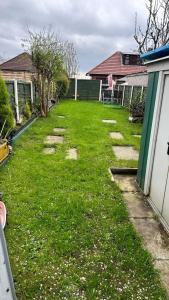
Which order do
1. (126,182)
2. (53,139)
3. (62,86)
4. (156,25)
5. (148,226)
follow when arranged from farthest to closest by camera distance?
(62,86)
(156,25)
(53,139)
(126,182)
(148,226)

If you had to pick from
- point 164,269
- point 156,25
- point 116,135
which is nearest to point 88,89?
point 156,25

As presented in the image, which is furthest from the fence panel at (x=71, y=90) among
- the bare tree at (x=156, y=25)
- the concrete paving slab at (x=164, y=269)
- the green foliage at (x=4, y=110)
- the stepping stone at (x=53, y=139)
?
the concrete paving slab at (x=164, y=269)

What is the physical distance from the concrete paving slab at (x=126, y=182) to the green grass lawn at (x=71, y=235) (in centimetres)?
19

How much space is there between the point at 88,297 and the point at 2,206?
1576 mm

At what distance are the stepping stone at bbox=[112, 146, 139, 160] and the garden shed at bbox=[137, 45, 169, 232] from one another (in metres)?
1.56

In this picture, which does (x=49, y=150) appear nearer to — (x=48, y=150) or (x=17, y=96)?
(x=48, y=150)

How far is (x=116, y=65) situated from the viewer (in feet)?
82.5

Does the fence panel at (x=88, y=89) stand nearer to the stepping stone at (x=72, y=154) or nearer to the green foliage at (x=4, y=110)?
the green foliage at (x=4, y=110)

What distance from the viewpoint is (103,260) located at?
2.36m

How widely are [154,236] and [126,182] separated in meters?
1.54

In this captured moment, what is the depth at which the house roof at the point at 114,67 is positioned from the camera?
24375 mm

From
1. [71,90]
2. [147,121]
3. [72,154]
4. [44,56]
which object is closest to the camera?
[147,121]

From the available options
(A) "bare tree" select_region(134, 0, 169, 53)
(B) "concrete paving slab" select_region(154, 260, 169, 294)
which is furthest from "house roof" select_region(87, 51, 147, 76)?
(B) "concrete paving slab" select_region(154, 260, 169, 294)

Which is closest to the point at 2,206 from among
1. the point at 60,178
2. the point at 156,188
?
the point at 60,178
